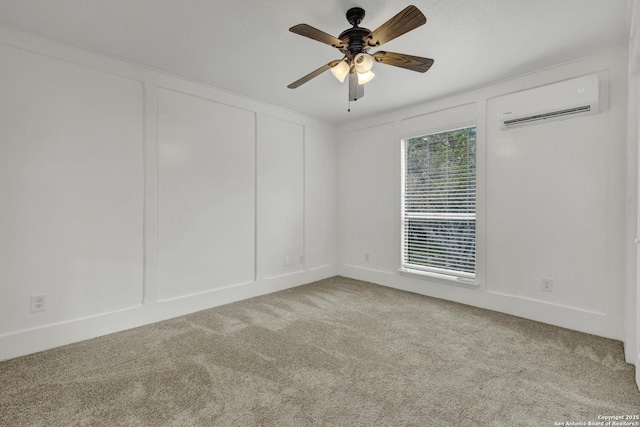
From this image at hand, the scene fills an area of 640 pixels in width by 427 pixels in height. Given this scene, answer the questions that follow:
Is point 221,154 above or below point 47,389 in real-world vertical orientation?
above

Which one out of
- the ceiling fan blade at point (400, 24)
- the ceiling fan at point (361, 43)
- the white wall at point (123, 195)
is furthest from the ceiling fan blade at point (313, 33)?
the white wall at point (123, 195)

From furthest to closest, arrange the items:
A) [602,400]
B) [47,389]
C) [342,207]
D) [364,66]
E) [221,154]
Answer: [342,207], [221,154], [364,66], [47,389], [602,400]

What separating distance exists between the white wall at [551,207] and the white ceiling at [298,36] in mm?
439

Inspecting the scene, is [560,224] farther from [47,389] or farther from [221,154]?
[47,389]

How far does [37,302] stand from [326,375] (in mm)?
2322

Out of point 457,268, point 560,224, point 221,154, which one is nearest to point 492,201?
point 560,224

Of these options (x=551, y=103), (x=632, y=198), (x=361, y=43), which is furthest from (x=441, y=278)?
(x=361, y=43)

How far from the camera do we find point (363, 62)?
217 cm

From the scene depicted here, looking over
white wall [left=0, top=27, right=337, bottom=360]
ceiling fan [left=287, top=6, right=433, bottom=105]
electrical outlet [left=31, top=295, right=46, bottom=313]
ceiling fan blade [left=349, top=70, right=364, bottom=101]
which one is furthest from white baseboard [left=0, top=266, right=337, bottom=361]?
ceiling fan [left=287, top=6, right=433, bottom=105]

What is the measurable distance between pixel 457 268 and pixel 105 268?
3.68 meters

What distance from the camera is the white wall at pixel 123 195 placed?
7.68 feet

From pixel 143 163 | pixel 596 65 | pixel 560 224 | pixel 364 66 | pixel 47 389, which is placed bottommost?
pixel 47 389

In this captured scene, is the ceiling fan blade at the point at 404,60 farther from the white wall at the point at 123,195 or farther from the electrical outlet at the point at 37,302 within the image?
the electrical outlet at the point at 37,302

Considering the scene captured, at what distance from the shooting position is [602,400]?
5.83 ft
